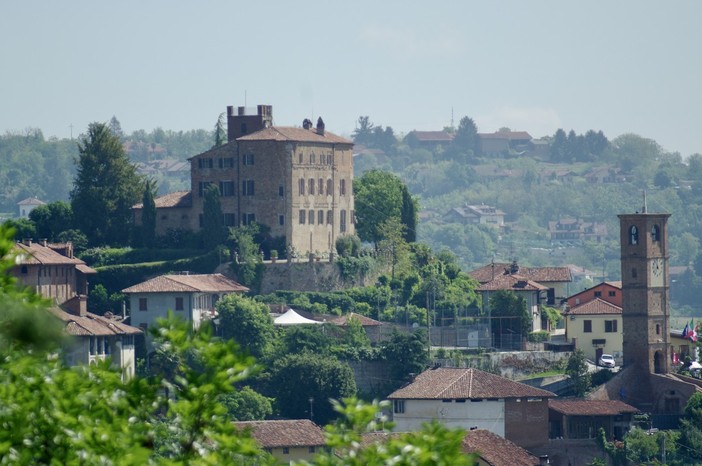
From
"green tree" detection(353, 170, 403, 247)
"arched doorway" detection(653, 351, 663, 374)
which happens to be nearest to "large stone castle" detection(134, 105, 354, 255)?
"green tree" detection(353, 170, 403, 247)

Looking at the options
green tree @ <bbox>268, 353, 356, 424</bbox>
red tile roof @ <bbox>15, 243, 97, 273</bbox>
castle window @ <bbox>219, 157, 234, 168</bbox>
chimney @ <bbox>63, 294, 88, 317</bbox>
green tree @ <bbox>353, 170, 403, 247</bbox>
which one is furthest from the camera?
green tree @ <bbox>353, 170, 403, 247</bbox>

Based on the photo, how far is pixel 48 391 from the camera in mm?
17781

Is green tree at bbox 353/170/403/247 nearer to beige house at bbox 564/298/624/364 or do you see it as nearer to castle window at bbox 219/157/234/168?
castle window at bbox 219/157/234/168

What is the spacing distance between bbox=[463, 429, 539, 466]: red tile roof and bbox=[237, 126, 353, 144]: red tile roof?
20986mm

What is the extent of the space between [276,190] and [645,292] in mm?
14894

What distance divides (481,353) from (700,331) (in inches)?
510

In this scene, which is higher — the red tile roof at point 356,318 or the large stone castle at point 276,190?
the large stone castle at point 276,190

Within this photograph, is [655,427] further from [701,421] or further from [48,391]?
[48,391]

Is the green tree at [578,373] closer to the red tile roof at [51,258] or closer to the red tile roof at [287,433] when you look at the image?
the red tile roof at [287,433]

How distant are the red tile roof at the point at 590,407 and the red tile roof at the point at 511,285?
12.7 meters

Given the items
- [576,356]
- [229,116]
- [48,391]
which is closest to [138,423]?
[48,391]

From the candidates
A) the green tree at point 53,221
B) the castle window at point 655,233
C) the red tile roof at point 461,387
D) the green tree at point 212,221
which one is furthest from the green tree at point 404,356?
the green tree at point 53,221

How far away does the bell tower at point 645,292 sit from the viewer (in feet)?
272

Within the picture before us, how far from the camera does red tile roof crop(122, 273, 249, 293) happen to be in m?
78.2
